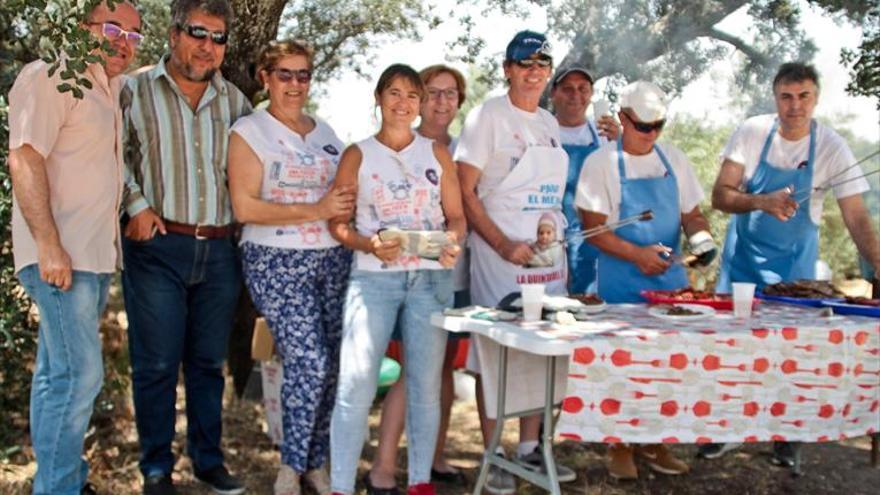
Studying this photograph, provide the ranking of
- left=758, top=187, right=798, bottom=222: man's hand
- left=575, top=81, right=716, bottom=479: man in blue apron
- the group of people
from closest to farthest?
the group of people, left=575, top=81, right=716, bottom=479: man in blue apron, left=758, top=187, right=798, bottom=222: man's hand

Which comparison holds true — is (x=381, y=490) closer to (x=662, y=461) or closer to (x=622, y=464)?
(x=622, y=464)

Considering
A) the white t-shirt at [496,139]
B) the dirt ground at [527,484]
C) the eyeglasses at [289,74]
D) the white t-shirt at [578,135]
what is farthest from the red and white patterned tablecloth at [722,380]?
the eyeglasses at [289,74]

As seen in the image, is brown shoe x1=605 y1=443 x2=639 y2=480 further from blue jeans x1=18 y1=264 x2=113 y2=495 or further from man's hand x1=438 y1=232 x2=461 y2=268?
blue jeans x1=18 y1=264 x2=113 y2=495

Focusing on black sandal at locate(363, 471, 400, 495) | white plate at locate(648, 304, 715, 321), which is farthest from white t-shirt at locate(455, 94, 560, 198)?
black sandal at locate(363, 471, 400, 495)

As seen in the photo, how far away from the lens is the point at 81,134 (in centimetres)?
280

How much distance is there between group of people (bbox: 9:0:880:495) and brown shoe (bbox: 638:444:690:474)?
601mm

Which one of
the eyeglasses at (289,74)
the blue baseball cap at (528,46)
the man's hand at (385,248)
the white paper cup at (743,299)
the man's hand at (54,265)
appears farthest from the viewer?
the blue baseball cap at (528,46)

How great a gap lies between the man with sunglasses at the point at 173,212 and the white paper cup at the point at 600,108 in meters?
1.74

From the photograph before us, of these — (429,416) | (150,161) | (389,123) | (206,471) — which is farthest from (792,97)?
(206,471)

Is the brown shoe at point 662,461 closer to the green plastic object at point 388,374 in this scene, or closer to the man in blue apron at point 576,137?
the man in blue apron at point 576,137

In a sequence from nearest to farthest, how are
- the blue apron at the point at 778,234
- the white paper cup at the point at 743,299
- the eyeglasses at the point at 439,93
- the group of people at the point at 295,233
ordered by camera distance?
the group of people at the point at 295,233
the white paper cup at the point at 743,299
the eyeglasses at the point at 439,93
the blue apron at the point at 778,234

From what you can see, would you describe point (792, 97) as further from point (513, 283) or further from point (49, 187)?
point (49, 187)

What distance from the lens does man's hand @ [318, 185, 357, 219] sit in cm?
304

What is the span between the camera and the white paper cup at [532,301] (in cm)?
289
